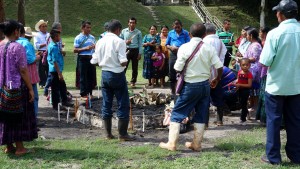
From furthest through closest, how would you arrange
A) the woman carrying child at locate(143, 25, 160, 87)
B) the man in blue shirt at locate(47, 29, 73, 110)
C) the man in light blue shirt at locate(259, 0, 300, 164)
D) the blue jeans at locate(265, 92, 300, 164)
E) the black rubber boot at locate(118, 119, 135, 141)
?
the woman carrying child at locate(143, 25, 160, 87)
the man in blue shirt at locate(47, 29, 73, 110)
the black rubber boot at locate(118, 119, 135, 141)
the blue jeans at locate(265, 92, 300, 164)
the man in light blue shirt at locate(259, 0, 300, 164)

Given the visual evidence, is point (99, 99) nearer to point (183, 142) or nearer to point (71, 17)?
point (183, 142)

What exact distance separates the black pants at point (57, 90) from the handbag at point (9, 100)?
11.5 feet

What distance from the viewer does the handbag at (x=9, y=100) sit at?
5.73m

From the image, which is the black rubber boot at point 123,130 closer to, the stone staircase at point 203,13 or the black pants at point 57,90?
the black pants at point 57,90

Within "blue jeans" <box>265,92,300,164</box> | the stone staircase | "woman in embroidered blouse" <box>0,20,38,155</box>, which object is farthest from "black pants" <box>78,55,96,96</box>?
the stone staircase

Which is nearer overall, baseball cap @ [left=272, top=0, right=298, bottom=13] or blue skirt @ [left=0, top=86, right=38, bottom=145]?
baseball cap @ [left=272, top=0, right=298, bottom=13]

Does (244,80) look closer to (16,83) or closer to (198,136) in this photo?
(198,136)

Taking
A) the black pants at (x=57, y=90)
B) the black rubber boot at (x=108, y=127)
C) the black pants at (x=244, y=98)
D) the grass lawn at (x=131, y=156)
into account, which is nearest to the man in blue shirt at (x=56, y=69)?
the black pants at (x=57, y=90)

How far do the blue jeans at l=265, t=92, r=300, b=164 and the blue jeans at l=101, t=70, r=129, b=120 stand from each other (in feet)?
7.57

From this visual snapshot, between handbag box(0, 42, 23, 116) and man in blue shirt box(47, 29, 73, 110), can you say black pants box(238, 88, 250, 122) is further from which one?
handbag box(0, 42, 23, 116)

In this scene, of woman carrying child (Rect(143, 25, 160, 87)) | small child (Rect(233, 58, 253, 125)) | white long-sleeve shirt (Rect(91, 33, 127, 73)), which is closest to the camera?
white long-sleeve shirt (Rect(91, 33, 127, 73))

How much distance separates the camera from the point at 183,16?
122 ft

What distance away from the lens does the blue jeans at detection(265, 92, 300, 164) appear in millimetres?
5371

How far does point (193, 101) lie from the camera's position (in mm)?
6098
